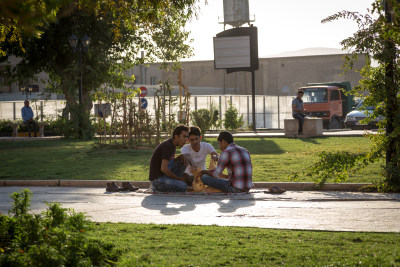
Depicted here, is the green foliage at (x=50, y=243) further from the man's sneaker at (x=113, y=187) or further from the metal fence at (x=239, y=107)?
the metal fence at (x=239, y=107)

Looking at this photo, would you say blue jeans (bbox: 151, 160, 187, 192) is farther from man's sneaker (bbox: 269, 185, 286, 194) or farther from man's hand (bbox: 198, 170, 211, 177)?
man's sneaker (bbox: 269, 185, 286, 194)

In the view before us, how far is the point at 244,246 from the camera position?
628 cm

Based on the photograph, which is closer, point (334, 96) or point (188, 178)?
point (188, 178)

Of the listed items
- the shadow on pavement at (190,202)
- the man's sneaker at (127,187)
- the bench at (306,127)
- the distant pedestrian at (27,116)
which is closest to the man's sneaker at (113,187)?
the man's sneaker at (127,187)

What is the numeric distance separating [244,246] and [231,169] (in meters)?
5.29

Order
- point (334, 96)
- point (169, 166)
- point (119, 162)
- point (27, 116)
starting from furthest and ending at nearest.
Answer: point (334, 96)
point (27, 116)
point (119, 162)
point (169, 166)

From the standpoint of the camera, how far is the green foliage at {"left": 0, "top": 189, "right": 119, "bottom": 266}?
4723 millimetres

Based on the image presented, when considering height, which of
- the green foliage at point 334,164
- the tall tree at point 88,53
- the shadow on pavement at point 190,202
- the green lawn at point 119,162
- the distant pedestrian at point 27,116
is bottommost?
the shadow on pavement at point 190,202

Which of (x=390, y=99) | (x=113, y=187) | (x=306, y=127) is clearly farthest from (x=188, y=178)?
(x=306, y=127)

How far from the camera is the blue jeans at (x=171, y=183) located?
11.9 meters

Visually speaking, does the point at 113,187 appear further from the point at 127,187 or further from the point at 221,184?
the point at 221,184

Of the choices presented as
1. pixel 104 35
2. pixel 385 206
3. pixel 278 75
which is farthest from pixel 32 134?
pixel 278 75

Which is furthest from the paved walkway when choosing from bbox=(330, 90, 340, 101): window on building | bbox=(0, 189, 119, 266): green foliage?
bbox=(330, 90, 340, 101): window on building

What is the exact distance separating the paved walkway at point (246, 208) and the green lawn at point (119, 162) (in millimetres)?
1656
